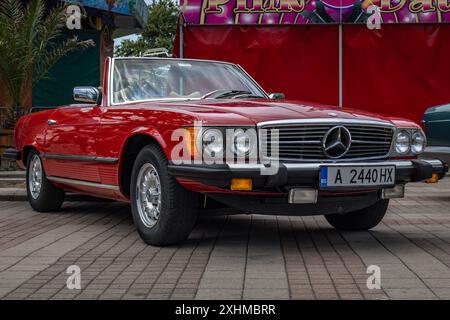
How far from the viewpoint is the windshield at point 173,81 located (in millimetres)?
6711

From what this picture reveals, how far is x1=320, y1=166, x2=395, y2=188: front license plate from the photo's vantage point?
528 cm

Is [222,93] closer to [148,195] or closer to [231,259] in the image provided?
[148,195]

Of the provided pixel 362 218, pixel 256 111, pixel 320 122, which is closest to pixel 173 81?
pixel 256 111

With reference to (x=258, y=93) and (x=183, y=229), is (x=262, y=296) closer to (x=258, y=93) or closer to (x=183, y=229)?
(x=183, y=229)

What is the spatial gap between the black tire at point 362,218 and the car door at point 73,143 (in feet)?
7.37

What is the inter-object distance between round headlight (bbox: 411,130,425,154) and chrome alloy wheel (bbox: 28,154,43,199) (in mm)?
4199

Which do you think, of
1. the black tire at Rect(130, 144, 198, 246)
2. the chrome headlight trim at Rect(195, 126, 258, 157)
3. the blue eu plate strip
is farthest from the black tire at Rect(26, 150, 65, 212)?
the blue eu plate strip

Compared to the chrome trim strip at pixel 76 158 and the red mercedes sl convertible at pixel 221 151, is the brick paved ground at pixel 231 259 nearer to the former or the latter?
the red mercedes sl convertible at pixel 221 151

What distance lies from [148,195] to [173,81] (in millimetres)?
1416

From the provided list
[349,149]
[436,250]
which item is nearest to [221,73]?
[349,149]

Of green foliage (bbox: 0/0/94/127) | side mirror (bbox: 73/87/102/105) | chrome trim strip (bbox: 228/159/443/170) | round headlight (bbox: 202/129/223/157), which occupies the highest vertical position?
green foliage (bbox: 0/0/94/127)

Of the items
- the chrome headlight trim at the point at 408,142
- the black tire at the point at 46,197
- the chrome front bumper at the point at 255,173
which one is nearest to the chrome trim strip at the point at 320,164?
the chrome front bumper at the point at 255,173

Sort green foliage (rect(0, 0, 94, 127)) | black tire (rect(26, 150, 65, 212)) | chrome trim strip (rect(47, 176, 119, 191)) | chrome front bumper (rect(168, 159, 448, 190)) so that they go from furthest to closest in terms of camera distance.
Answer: green foliage (rect(0, 0, 94, 127)) → black tire (rect(26, 150, 65, 212)) → chrome trim strip (rect(47, 176, 119, 191)) → chrome front bumper (rect(168, 159, 448, 190))

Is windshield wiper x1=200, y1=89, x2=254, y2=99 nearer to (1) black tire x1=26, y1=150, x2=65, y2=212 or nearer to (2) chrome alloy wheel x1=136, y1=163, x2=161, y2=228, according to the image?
(2) chrome alloy wheel x1=136, y1=163, x2=161, y2=228
